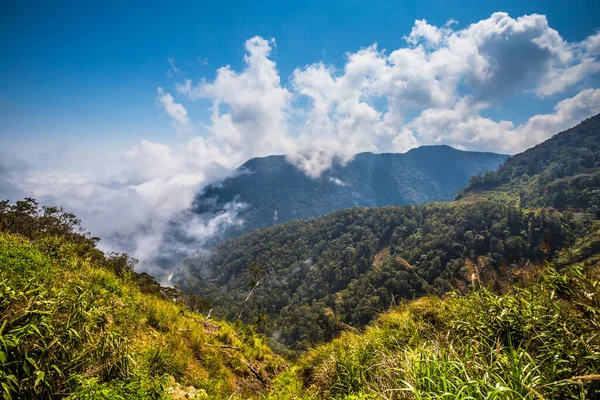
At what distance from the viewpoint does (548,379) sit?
3.02 metres

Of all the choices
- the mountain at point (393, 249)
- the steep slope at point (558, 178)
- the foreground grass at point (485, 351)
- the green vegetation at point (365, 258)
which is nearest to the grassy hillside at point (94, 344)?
the foreground grass at point (485, 351)

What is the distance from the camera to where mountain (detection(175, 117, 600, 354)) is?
295 ft

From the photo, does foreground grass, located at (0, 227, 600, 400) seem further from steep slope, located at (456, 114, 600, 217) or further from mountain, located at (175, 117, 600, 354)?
steep slope, located at (456, 114, 600, 217)

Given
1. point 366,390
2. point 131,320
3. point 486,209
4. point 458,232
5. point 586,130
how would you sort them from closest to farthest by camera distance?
1. point 366,390
2. point 131,320
3. point 458,232
4. point 486,209
5. point 586,130

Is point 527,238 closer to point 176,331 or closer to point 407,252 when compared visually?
point 407,252

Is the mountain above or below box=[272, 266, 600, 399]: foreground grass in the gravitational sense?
below

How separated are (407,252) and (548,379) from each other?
12929 cm

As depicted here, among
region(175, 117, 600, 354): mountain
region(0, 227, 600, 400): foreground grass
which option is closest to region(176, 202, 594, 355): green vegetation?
region(175, 117, 600, 354): mountain

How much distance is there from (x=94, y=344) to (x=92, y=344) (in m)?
0.04

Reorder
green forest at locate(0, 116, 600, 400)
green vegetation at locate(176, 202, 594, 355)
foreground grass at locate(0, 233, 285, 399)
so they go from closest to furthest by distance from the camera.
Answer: foreground grass at locate(0, 233, 285, 399) → green forest at locate(0, 116, 600, 400) → green vegetation at locate(176, 202, 594, 355)

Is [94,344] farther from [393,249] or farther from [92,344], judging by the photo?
[393,249]

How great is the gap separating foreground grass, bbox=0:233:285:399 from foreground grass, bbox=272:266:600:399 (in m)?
2.21

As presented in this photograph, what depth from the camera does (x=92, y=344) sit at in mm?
3559

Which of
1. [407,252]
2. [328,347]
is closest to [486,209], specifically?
[407,252]
